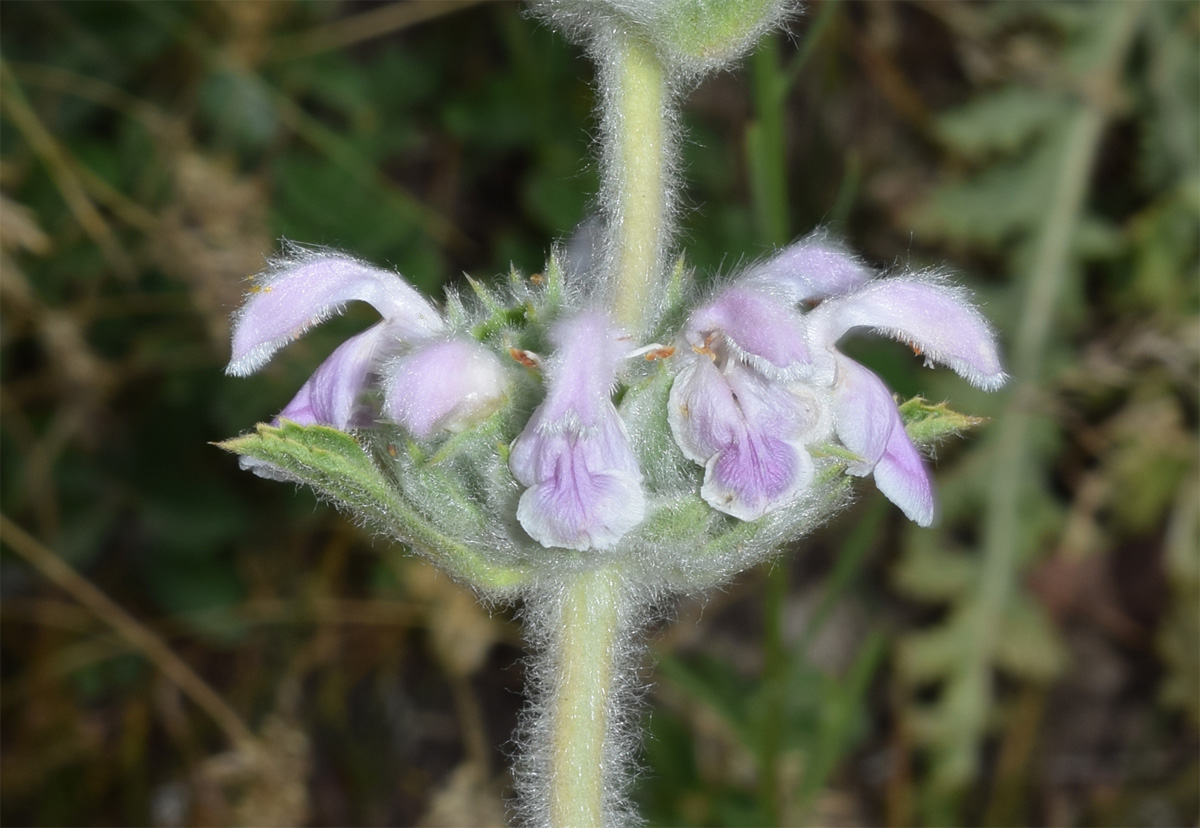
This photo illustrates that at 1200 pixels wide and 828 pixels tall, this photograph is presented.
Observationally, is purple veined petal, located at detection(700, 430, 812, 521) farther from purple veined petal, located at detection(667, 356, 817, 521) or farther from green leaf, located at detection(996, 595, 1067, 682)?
green leaf, located at detection(996, 595, 1067, 682)

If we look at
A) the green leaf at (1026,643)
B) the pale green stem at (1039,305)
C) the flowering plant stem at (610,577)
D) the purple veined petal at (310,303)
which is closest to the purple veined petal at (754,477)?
the flowering plant stem at (610,577)

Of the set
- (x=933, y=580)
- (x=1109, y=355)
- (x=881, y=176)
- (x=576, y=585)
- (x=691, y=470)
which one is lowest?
(x=576, y=585)

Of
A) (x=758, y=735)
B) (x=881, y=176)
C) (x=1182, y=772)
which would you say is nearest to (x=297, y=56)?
(x=881, y=176)

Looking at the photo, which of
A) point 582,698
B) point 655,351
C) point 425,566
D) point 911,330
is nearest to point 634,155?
point 655,351

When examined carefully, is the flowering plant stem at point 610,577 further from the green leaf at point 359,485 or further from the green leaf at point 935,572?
the green leaf at point 935,572

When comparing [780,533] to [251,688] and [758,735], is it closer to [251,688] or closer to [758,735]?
[758,735]

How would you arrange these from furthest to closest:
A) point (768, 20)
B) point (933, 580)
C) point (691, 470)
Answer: point (933, 580) → point (691, 470) → point (768, 20)
